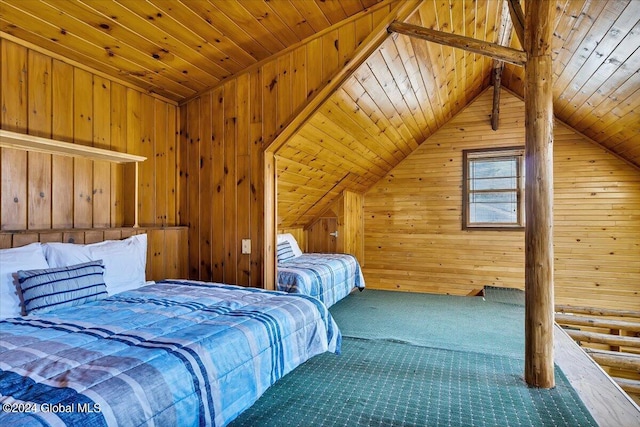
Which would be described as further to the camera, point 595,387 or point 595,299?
point 595,299

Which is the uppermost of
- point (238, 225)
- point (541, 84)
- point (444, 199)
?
point (541, 84)

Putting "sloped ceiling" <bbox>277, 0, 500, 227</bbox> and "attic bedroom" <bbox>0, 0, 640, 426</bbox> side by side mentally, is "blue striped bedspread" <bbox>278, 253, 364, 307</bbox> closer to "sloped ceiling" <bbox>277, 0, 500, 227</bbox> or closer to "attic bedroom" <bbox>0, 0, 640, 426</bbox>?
"attic bedroom" <bbox>0, 0, 640, 426</bbox>

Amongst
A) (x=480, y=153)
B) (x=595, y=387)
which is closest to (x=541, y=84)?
(x=595, y=387)

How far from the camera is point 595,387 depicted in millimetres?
2002

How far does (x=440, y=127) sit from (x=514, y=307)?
258 centimetres

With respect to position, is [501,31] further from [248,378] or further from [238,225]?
[248,378]

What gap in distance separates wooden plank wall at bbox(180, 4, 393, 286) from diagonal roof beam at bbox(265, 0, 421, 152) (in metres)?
0.04

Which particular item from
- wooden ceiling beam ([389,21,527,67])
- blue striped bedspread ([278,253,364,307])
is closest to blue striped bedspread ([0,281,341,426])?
blue striped bedspread ([278,253,364,307])

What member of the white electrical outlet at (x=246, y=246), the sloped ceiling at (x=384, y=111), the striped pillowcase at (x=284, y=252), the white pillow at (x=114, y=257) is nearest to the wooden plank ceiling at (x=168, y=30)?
the sloped ceiling at (x=384, y=111)

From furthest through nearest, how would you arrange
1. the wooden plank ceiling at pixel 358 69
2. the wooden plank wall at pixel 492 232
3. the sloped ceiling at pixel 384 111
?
the wooden plank wall at pixel 492 232, the sloped ceiling at pixel 384 111, the wooden plank ceiling at pixel 358 69

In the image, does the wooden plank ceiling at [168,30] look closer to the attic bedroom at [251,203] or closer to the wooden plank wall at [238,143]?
the attic bedroom at [251,203]

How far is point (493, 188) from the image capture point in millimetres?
4887

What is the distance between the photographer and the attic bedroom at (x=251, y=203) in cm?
144

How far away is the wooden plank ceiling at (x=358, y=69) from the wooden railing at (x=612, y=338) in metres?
1.85
